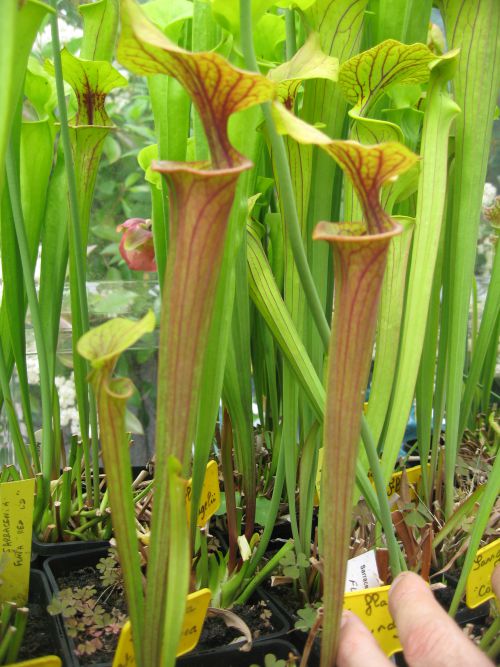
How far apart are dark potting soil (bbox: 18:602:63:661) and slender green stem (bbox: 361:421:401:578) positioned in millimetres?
360

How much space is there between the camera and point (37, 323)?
743mm

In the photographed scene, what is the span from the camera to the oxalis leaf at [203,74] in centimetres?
33

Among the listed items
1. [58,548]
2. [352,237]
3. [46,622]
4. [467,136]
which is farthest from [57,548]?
[467,136]

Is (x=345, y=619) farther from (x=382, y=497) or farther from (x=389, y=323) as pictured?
(x=389, y=323)

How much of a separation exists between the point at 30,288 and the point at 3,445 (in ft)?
1.59

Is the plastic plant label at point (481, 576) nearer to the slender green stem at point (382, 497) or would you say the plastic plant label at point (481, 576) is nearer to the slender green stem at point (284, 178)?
the slender green stem at point (382, 497)

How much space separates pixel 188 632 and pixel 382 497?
0.74 feet

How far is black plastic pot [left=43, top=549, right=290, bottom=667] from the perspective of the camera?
0.59m

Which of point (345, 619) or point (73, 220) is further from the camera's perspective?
point (73, 220)

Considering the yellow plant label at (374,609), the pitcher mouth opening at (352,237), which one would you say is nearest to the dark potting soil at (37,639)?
the yellow plant label at (374,609)

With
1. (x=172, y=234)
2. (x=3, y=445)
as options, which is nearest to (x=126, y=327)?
(x=172, y=234)

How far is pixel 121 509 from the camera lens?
420 mm

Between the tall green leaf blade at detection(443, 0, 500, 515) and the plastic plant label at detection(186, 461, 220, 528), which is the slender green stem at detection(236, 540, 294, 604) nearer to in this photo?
the plastic plant label at detection(186, 461, 220, 528)

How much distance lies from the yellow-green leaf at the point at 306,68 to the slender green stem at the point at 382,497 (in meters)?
0.31
